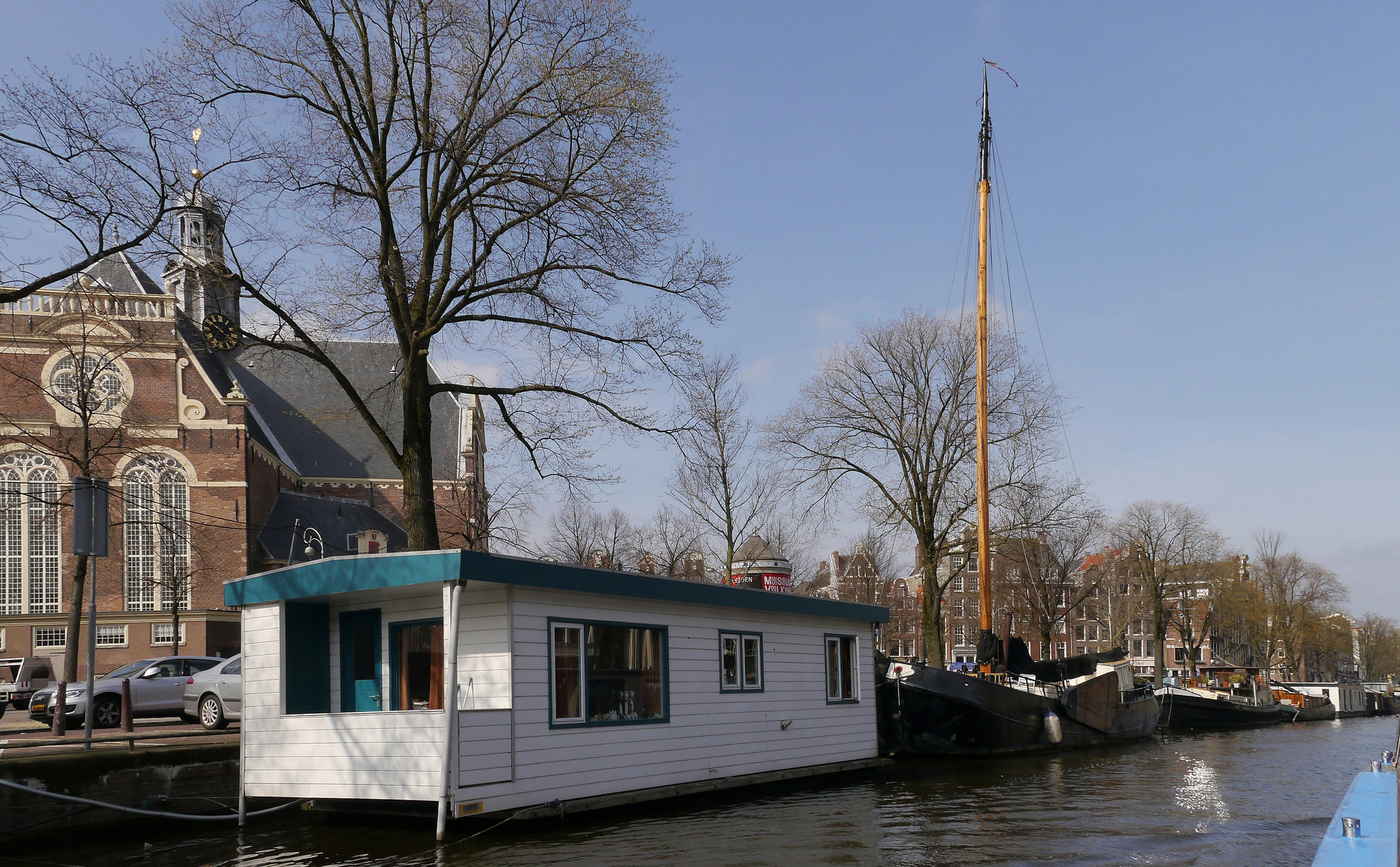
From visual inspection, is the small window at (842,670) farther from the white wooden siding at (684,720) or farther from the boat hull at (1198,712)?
the boat hull at (1198,712)

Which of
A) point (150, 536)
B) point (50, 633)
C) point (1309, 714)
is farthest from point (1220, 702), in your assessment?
point (50, 633)

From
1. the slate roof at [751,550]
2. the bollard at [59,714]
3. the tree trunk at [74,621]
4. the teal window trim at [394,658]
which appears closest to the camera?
the teal window trim at [394,658]

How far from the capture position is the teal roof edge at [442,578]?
12609 mm

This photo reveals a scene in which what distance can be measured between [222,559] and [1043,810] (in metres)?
37.6

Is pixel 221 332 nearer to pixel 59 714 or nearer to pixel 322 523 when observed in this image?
pixel 59 714

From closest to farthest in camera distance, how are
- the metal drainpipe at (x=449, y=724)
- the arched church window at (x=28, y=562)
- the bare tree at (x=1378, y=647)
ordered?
the metal drainpipe at (x=449, y=724), the arched church window at (x=28, y=562), the bare tree at (x=1378, y=647)

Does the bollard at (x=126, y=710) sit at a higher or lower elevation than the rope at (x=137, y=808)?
higher

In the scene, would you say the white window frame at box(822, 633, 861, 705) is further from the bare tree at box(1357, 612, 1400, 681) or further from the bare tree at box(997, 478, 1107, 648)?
the bare tree at box(1357, 612, 1400, 681)

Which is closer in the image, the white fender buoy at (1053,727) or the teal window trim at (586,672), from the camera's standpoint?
the teal window trim at (586,672)

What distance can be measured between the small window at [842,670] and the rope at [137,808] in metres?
9.09

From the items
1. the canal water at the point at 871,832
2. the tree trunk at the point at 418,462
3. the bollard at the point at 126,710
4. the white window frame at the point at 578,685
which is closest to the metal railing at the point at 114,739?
the bollard at the point at 126,710

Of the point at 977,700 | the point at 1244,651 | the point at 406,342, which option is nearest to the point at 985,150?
the point at 977,700

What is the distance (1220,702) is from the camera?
39094 millimetres

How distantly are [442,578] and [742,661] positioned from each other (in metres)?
6.23
